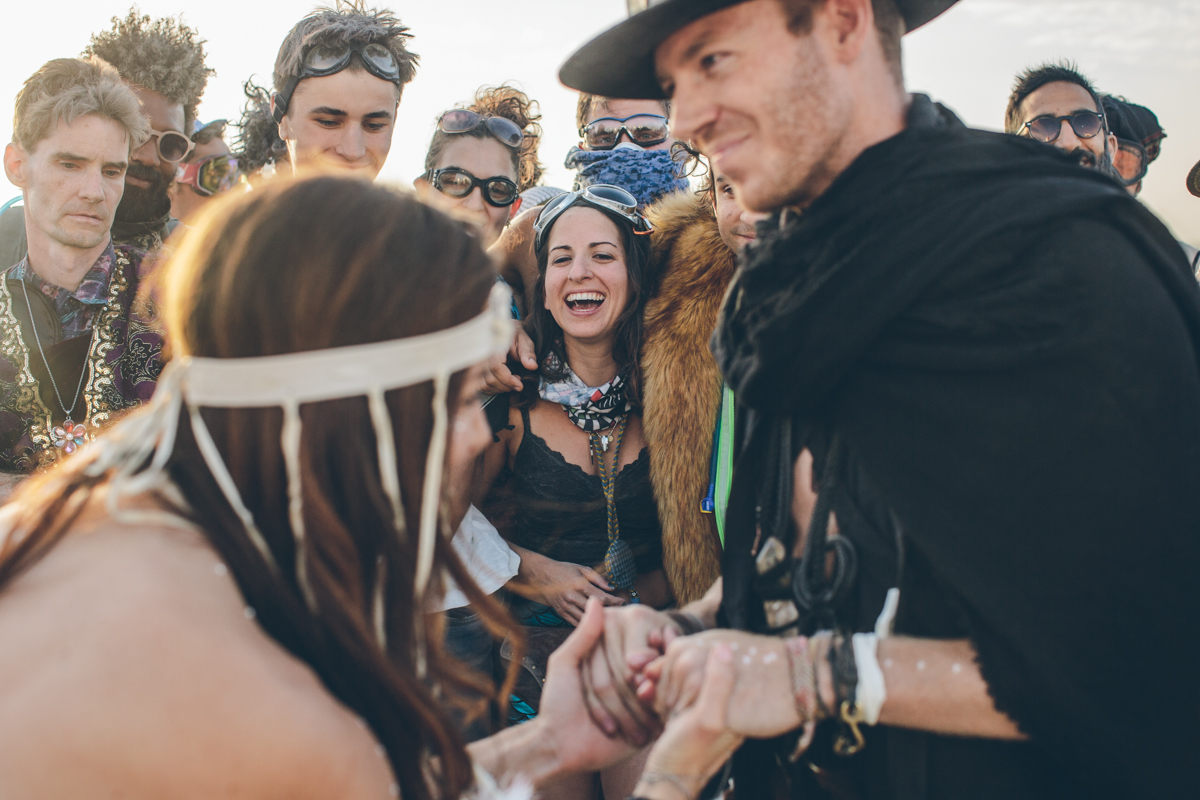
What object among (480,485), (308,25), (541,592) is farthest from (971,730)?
(308,25)

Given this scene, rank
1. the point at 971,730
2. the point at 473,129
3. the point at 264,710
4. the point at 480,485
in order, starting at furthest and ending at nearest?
1. the point at 473,129
2. the point at 480,485
3. the point at 971,730
4. the point at 264,710

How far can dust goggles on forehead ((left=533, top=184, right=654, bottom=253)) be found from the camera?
3.58m

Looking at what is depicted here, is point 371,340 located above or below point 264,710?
above

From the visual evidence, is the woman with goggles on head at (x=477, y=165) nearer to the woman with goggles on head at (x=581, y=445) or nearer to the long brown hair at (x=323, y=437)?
the woman with goggles on head at (x=581, y=445)

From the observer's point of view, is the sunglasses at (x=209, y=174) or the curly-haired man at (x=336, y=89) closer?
the curly-haired man at (x=336, y=89)

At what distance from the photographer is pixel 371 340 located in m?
1.33

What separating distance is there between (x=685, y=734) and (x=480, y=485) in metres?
1.97

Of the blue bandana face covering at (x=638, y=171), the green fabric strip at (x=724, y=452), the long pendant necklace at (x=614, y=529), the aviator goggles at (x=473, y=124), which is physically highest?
the aviator goggles at (x=473, y=124)

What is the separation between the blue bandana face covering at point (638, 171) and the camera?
4.39 metres

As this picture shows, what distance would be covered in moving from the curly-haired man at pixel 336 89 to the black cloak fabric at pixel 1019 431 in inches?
123

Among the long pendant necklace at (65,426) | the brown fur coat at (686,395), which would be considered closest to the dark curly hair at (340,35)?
the long pendant necklace at (65,426)

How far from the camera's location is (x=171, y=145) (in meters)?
4.60

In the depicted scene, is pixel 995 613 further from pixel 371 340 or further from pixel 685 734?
pixel 371 340

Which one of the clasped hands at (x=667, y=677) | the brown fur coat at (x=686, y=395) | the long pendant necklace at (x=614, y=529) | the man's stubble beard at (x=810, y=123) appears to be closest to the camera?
the clasped hands at (x=667, y=677)
